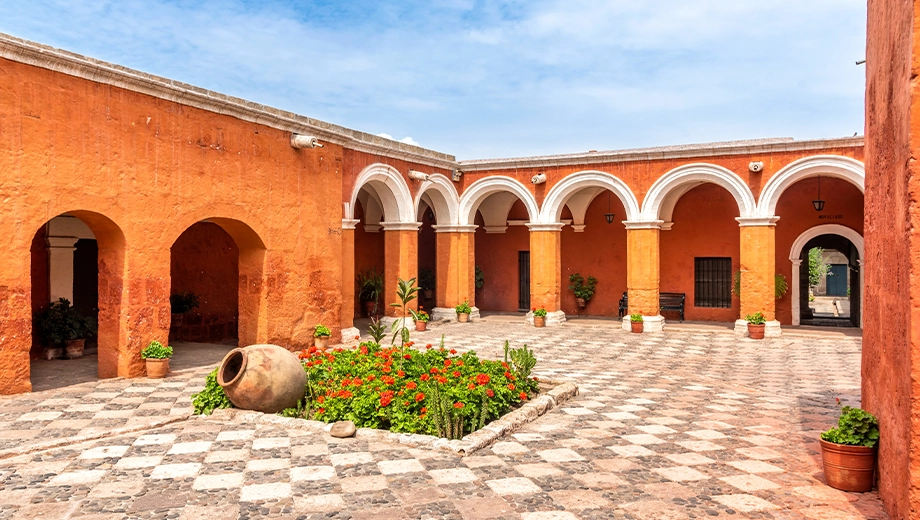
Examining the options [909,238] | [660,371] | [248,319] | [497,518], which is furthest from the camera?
[248,319]

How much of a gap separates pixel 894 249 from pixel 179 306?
38.4 ft

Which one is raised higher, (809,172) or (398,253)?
(809,172)

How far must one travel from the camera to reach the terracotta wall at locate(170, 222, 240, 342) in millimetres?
13227

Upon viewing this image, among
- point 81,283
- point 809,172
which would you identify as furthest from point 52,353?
point 809,172

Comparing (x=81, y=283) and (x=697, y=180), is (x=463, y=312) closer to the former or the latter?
(x=697, y=180)

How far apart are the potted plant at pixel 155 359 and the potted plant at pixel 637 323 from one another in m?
10.3

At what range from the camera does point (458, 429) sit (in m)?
6.13

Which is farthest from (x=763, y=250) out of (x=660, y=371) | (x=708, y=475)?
(x=708, y=475)

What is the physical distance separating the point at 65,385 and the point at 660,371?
845cm

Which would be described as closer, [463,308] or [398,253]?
[398,253]

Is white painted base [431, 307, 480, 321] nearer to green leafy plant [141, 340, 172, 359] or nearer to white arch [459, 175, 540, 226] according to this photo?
white arch [459, 175, 540, 226]

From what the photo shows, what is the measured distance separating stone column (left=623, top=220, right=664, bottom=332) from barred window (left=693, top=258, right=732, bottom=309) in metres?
2.67

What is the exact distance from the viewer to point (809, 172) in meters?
14.1

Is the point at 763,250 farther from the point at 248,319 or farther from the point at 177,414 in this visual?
the point at 177,414
